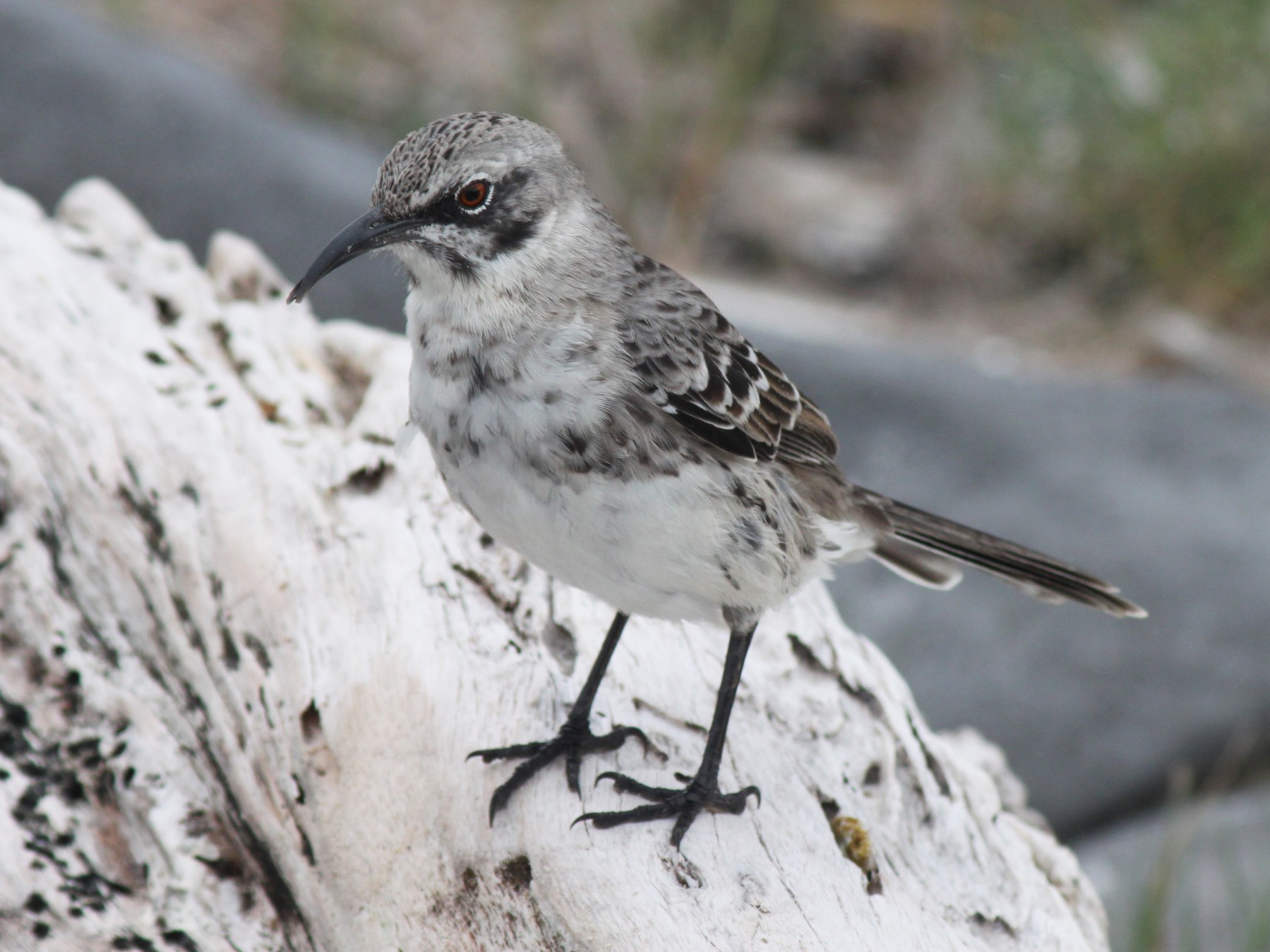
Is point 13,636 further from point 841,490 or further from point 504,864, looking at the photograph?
point 841,490

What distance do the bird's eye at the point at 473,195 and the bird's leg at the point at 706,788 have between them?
1291 millimetres

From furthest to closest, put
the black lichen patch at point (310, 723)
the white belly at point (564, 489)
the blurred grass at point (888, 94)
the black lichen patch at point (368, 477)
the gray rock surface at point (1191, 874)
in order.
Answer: the blurred grass at point (888, 94) < the gray rock surface at point (1191, 874) < the black lichen patch at point (368, 477) < the black lichen patch at point (310, 723) < the white belly at point (564, 489)

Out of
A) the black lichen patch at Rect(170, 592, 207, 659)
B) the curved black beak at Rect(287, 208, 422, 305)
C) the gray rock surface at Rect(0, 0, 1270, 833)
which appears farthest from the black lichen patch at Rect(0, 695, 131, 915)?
the gray rock surface at Rect(0, 0, 1270, 833)

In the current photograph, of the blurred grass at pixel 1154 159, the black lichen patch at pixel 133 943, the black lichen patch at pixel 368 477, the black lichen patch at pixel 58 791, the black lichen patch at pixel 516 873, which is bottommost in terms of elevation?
the black lichen patch at pixel 133 943

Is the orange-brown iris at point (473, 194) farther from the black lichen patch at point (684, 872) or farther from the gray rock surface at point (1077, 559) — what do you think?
Answer: the gray rock surface at point (1077, 559)

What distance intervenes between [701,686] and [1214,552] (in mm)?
3822

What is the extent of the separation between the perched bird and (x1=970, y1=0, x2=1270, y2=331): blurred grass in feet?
22.9

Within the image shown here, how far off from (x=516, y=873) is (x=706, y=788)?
1.88 ft

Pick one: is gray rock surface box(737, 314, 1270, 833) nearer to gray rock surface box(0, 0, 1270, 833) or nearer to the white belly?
gray rock surface box(0, 0, 1270, 833)

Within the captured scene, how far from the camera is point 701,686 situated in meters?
4.38

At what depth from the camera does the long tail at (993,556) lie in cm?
435

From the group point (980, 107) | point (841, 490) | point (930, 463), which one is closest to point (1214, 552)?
point (930, 463)

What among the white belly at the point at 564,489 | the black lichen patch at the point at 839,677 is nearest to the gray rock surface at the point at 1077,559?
the black lichen patch at the point at 839,677

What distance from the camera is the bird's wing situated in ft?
11.9
